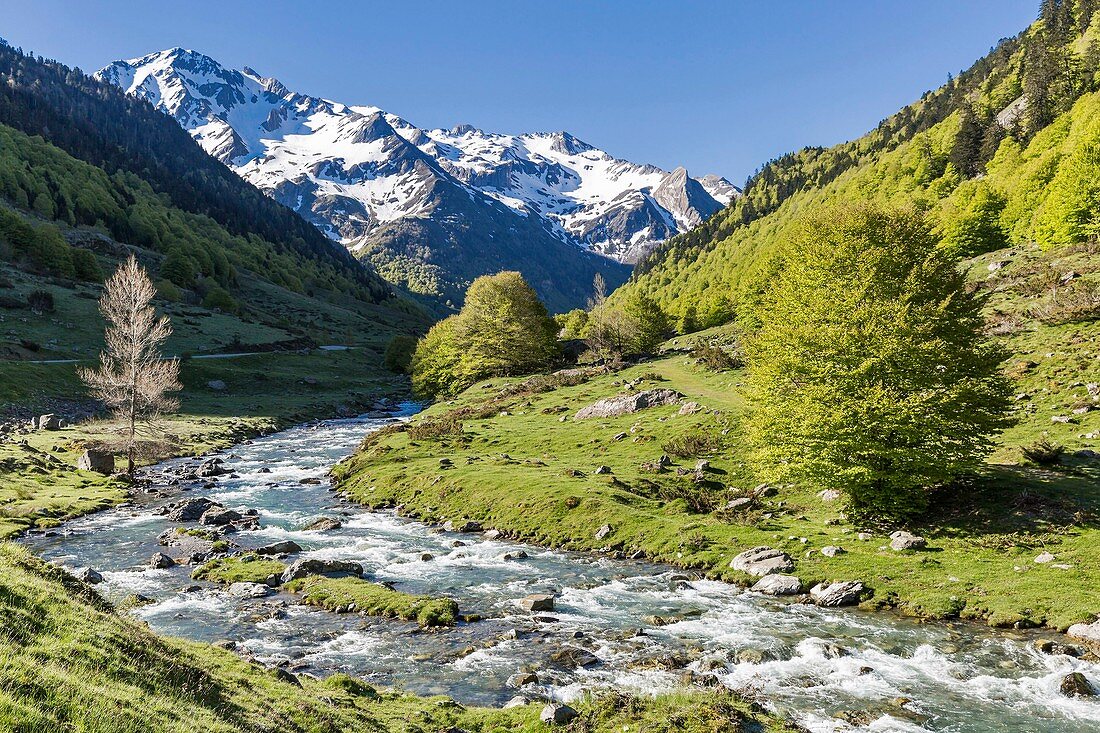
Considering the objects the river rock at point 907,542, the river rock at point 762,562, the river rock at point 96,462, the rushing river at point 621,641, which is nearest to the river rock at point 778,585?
the river rock at point 762,562

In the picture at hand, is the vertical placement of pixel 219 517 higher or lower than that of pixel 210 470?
lower

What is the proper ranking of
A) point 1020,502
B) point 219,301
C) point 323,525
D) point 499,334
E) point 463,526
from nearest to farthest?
point 1020,502
point 463,526
point 323,525
point 499,334
point 219,301

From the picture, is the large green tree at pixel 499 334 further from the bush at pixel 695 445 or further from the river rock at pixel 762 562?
the river rock at pixel 762 562

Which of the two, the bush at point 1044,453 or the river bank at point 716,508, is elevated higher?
the bush at point 1044,453

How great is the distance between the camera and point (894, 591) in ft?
81.1

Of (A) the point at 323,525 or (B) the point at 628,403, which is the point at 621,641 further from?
(B) the point at 628,403

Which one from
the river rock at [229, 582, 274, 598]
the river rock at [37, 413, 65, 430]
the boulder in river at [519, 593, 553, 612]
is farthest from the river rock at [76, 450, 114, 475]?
Result: the boulder in river at [519, 593, 553, 612]

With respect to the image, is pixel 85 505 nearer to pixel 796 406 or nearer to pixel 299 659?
pixel 299 659

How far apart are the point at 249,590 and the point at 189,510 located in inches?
766

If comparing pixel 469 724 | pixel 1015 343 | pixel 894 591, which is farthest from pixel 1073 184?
pixel 469 724

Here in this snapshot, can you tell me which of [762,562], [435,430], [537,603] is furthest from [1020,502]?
[435,430]

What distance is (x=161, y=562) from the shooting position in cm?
3222

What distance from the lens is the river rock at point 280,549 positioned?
114 ft

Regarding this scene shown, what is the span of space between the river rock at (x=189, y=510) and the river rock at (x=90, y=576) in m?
12.1
